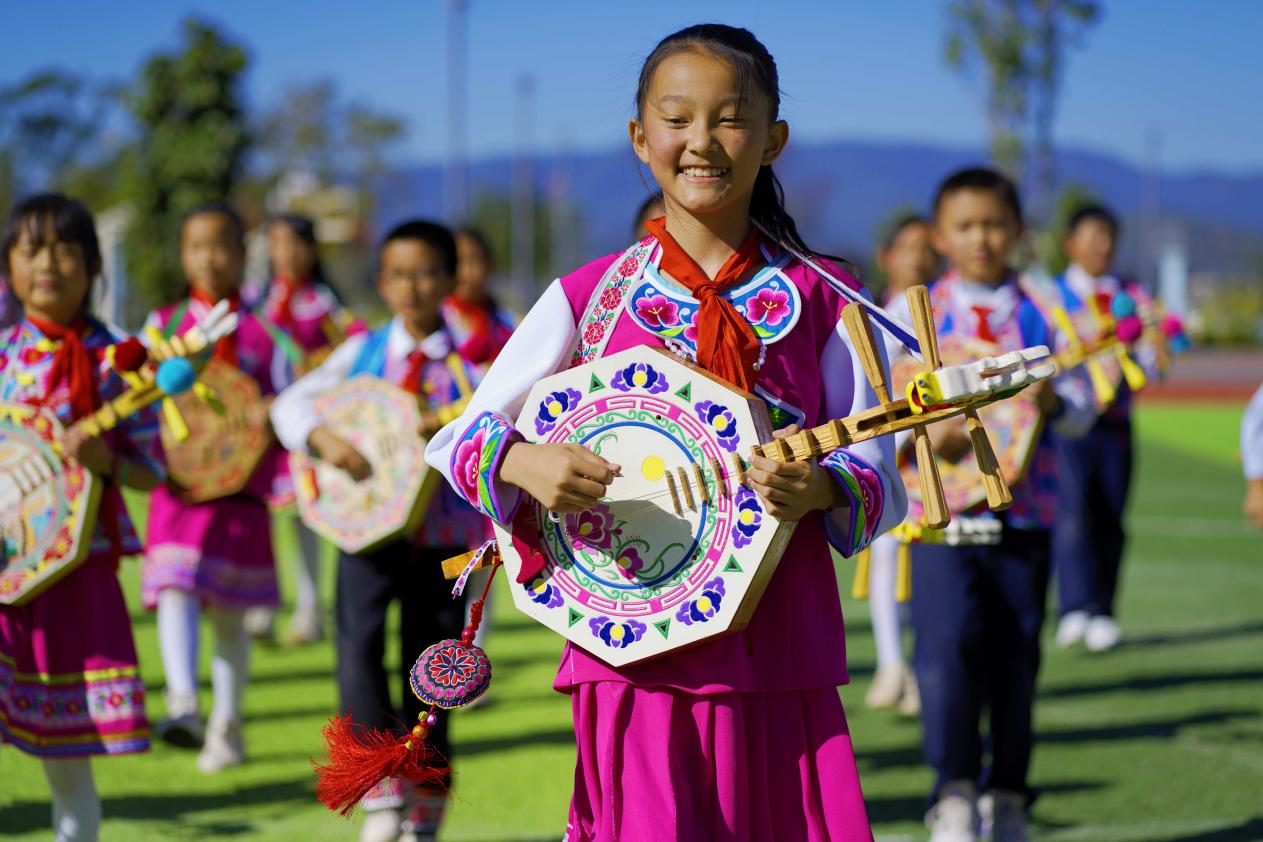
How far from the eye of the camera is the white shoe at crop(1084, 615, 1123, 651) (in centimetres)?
834

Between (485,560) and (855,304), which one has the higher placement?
(855,304)

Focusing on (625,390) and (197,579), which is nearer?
(625,390)

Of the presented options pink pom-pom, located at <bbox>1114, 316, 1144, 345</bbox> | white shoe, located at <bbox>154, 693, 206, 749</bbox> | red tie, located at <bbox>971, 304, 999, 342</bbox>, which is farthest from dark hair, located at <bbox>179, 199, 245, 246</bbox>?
pink pom-pom, located at <bbox>1114, 316, 1144, 345</bbox>

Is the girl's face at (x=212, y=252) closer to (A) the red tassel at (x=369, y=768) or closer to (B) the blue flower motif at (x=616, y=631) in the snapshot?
(A) the red tassel at (x=369, y=768)

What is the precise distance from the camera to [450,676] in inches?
119

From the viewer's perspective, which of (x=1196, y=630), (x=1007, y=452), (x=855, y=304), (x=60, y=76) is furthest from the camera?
(x=60, y=76)

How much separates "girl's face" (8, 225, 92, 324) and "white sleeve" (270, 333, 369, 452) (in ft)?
2.84

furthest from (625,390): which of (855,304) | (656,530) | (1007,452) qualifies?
(1007,452)

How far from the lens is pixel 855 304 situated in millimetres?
→ 2805

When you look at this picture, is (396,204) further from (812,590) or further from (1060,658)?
(812,590)

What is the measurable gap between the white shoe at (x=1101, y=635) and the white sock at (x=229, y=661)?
4460 mm

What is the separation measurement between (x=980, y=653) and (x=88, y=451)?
2704 millimetres

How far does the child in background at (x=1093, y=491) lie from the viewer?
28.2 ft

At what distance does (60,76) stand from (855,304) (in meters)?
55.0
